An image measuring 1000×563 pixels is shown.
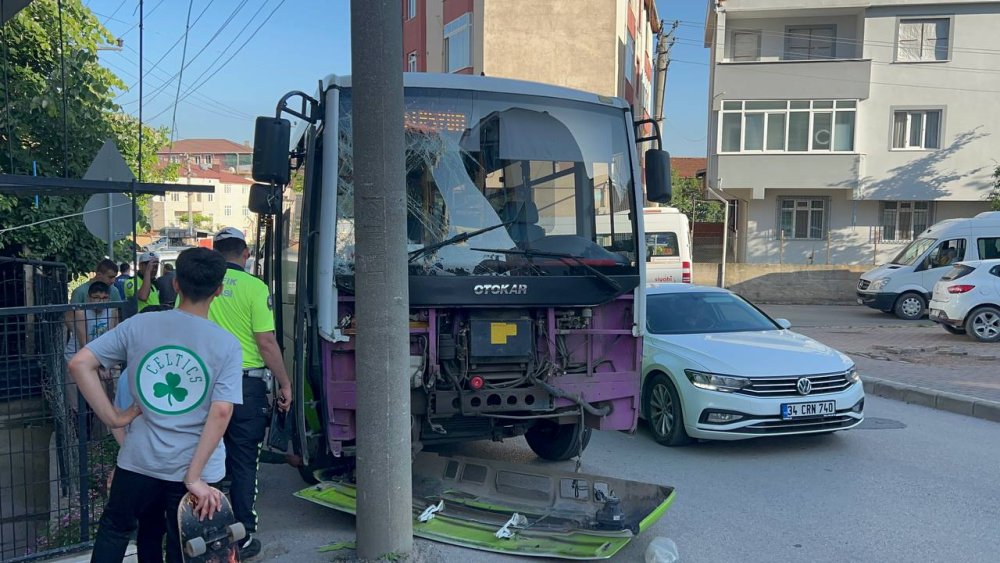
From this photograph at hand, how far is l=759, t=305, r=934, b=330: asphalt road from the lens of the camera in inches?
744

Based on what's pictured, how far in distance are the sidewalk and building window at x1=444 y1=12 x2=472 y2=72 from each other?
14.8m

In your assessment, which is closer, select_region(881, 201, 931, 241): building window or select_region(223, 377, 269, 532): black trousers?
select_region(223, 377, 269, 532): black trousers

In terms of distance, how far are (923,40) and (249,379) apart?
95.3 feet

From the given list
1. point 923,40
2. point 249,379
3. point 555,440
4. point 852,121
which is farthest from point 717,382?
point 923,40

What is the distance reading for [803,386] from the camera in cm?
678

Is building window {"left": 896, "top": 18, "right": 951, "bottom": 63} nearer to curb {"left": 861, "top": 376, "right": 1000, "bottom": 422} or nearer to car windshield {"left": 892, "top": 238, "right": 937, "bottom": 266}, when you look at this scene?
car windshield {"left": 892, "top": 238, "right": 937, "bottom": 266}

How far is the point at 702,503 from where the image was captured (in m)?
5.67

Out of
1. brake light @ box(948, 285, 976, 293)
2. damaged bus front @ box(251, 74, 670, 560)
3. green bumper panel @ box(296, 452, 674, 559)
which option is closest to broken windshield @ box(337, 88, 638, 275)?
damaged bus front @ box(251, 74, 670, 560)

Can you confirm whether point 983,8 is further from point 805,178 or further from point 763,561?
point 763,561

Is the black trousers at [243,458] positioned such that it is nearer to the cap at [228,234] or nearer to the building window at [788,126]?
the cap at [228,234]

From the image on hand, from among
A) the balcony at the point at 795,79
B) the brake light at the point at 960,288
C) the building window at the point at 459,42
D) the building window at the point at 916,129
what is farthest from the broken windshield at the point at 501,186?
the building window at the point at 916,129

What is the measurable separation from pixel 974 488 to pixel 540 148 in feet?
13.7

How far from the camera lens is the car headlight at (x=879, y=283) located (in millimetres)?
20109

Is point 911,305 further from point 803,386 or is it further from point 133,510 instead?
point 133,510
